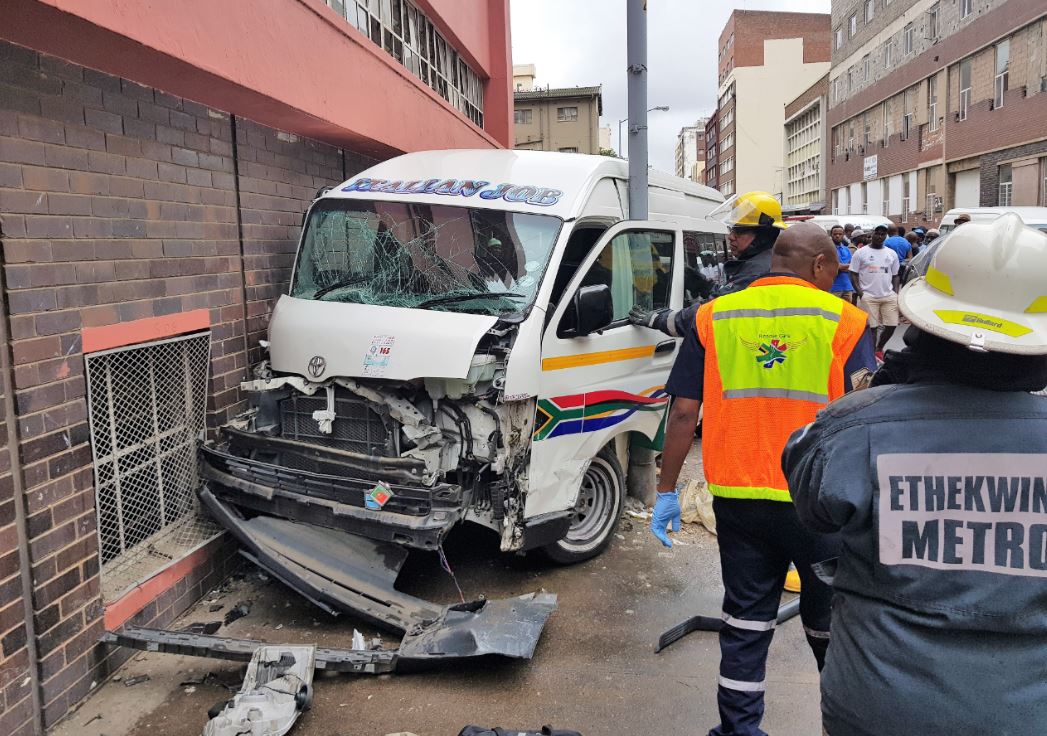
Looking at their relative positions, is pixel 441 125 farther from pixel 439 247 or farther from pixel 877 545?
pixel 877 545

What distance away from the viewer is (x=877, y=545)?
1.70m

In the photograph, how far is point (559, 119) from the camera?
40094 millimetres

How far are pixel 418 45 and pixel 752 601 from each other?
32.7 ft

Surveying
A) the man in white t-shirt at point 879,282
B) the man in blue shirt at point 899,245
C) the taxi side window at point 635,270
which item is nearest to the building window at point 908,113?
the man in blue shirt at point 899,245

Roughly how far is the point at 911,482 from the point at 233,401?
4.44 metres

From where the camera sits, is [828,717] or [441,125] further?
[441,125]

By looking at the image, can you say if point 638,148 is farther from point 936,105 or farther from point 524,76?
point 524,76

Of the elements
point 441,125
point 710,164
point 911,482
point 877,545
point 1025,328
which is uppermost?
point 710,164

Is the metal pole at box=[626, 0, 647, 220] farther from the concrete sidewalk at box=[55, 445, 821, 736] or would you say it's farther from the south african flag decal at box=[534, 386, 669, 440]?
the concrete sidewalk at box=[55, 445, 821, 736]

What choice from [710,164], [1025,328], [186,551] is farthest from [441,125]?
[710,164]

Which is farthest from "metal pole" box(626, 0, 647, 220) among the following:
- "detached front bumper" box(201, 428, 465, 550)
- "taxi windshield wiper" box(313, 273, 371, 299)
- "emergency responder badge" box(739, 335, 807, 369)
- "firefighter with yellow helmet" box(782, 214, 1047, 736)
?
→ "firefighter with yellow helmet" box(782, 214, 1047, 736)

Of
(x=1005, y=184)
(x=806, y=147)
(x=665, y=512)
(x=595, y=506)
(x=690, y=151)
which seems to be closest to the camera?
(x=665, y=512)

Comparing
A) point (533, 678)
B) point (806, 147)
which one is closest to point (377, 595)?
point (533, 678)

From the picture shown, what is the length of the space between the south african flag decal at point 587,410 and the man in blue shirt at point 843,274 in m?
5.47
